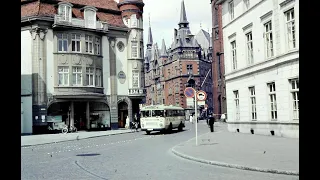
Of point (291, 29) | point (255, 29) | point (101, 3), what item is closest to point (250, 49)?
point (255, 29)

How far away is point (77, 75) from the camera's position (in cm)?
4084

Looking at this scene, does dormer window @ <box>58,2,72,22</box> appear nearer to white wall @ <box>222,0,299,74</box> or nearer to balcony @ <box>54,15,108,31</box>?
balcony @ <box>54,15,108,31</box>

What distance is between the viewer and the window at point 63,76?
40.1 metres

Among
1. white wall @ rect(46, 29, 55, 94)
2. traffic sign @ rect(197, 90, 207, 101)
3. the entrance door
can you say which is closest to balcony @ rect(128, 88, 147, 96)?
the entrance door

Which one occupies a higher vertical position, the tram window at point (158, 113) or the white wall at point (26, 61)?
the white wall at point (26, 61)

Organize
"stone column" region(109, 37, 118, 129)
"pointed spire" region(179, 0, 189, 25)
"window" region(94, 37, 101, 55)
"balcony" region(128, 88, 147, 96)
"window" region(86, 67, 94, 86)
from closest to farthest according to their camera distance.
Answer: "window" region(86, 67, 94, 86), "window" region(94, 37, 101, 55), "stone column" region(109, 37, 118, 129), "balcony" region(128, 88, 147, 96), "pointed spire" region(179, 0, 189, 25)

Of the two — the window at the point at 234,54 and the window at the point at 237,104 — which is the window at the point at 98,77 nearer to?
the window at the point at 234,54

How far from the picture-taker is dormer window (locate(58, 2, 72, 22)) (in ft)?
134

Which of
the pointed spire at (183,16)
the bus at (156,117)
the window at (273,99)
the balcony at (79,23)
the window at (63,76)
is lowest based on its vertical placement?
the bus at (156,117)

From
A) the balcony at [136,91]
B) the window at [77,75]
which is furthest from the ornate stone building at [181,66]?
the window at [77,75]
